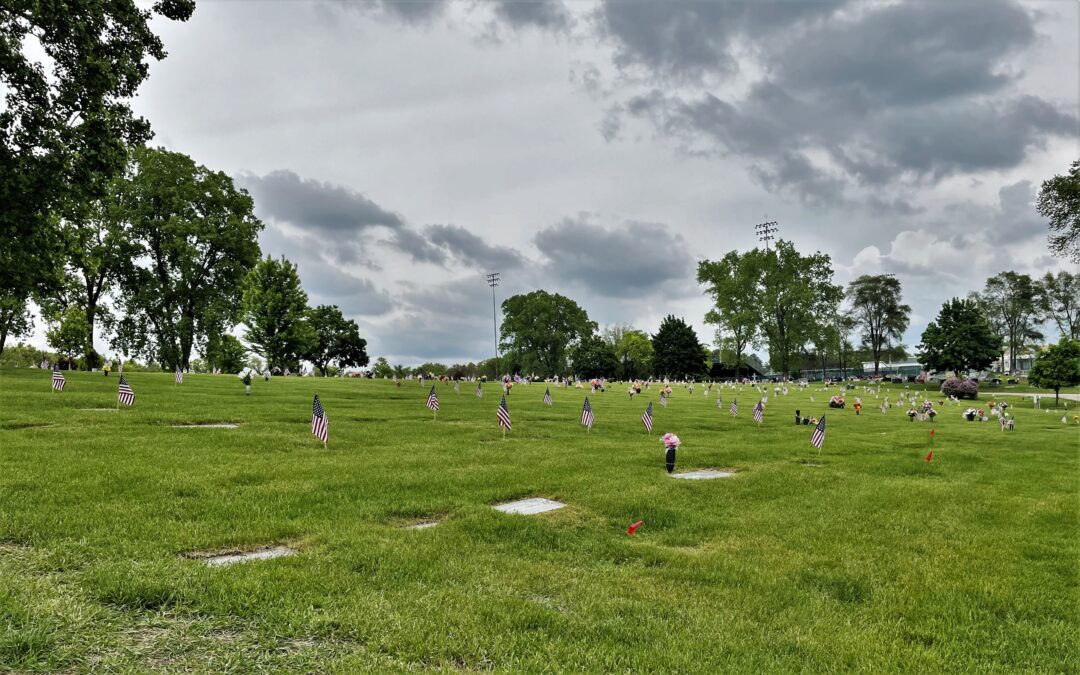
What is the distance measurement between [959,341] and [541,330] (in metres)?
52.3

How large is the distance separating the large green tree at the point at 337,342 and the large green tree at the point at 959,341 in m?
78.3

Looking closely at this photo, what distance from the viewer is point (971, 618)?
4402 millimetres

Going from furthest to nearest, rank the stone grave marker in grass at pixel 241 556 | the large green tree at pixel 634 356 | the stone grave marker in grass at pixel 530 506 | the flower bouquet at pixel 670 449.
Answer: the large green tree at pixel 634 356
the flower bouquet at pixel 670 449
the stone grave marker in grass at pixel 530 506
the stone grave marker in grass at pixel 241 556

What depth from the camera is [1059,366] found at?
120ft

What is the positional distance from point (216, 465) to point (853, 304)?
86.3 meters

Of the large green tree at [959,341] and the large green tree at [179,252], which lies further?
the large green tree at [959,341]

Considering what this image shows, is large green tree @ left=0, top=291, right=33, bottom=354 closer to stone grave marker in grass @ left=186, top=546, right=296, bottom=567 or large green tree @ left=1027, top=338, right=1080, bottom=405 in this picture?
stone grave marker in grass @ left=186, top=546, right=296, bottom=567

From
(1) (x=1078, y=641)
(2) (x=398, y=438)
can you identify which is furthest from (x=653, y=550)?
(2) (x=398, y=438)

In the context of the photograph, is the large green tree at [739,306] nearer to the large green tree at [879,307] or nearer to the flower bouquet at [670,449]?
the large green tree at [879,307]

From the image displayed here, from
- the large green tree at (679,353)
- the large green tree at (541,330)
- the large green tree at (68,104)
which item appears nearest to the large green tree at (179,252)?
the large green tree at (68,104)

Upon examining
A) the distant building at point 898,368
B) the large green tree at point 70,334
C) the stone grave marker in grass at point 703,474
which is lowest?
the stone grave marker in grass at point 703,474

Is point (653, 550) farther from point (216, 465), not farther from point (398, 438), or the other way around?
point (398, 438)

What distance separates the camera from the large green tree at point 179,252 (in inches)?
1537

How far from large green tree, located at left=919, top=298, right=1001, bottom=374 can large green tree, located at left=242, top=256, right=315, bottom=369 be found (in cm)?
6499
